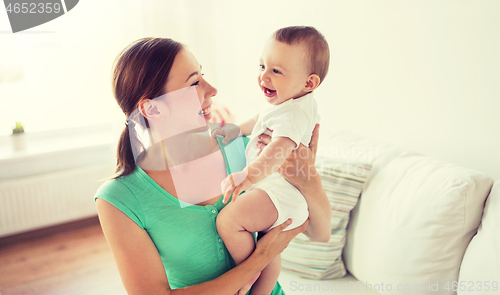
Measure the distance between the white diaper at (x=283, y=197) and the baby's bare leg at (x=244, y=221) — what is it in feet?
0.06

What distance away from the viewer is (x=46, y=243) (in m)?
2.91

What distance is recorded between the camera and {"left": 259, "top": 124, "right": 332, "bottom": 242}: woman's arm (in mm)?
1152

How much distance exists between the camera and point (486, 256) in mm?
1160

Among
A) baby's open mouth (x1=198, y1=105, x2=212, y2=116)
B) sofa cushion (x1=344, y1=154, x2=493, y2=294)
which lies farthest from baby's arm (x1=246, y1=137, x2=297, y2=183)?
sofa cushion (x1=344, y1=154, x2=493, y2=294)

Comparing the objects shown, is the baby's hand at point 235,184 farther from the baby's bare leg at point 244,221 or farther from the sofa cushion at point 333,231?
the sofa cushion at point 333,231

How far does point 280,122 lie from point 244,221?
316mm

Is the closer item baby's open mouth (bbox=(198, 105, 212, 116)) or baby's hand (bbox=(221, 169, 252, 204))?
baby's hand (bbox=(221, 169, 252, 204))

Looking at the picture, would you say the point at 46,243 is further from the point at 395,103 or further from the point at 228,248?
the point at 395,103

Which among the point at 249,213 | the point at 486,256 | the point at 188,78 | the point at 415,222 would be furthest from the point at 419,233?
the point at 188,78

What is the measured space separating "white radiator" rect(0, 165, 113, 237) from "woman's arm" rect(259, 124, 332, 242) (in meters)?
2.18

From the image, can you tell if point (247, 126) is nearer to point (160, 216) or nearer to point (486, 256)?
point (160, 216)

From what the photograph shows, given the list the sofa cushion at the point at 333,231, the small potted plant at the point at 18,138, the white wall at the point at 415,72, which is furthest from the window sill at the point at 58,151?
the sofa cushion at the point at 333,231

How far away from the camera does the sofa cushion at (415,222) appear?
1284 millimetres

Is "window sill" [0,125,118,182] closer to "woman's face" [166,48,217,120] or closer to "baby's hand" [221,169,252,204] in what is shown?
"woman's face" [166,48,217,120]
